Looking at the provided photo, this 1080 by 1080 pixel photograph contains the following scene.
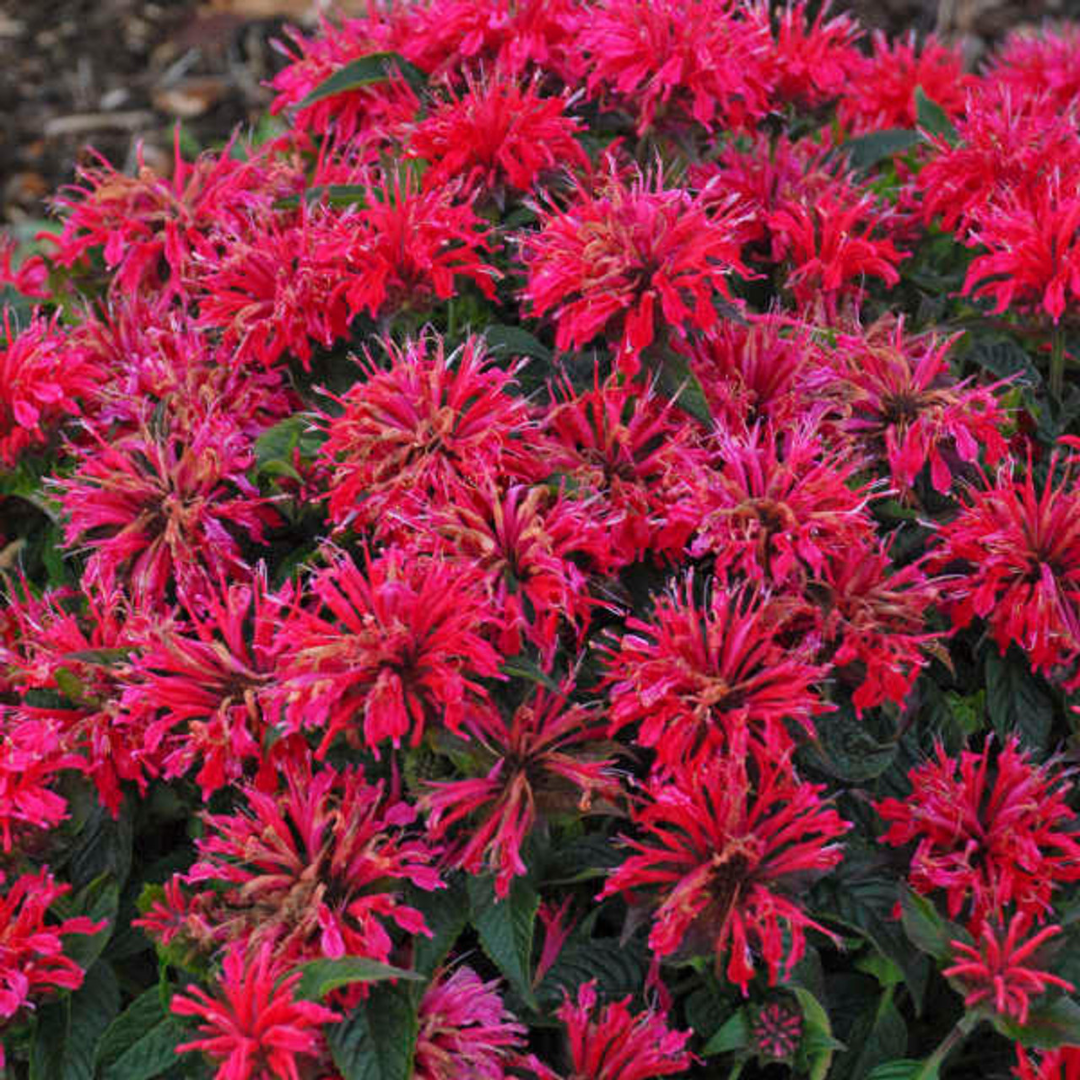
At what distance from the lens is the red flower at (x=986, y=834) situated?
1.18m

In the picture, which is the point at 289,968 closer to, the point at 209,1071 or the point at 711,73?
the point at 209,1071

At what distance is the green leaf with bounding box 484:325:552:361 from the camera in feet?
4.45

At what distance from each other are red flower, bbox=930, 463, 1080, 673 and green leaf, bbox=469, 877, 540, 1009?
0.48 m

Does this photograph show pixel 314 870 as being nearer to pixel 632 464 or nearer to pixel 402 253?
pixel 632 464

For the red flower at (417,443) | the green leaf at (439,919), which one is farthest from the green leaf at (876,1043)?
the red flower at (417,443)

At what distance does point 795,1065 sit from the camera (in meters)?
1.19

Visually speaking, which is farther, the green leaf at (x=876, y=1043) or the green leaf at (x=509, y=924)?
the green leaf at (x=876, y=1043)

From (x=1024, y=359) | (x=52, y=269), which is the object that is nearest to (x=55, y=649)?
(x=52, y=269)

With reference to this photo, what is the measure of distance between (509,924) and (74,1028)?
1.43 ft

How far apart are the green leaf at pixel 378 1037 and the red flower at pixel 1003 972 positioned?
0.46 meters

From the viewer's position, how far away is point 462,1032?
1148 mm

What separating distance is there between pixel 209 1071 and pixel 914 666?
0.73 metres

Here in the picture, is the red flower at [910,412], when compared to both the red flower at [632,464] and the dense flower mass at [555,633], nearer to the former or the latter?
the dense flower mass at [555,633]

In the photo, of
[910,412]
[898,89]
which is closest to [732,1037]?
[910,412]
